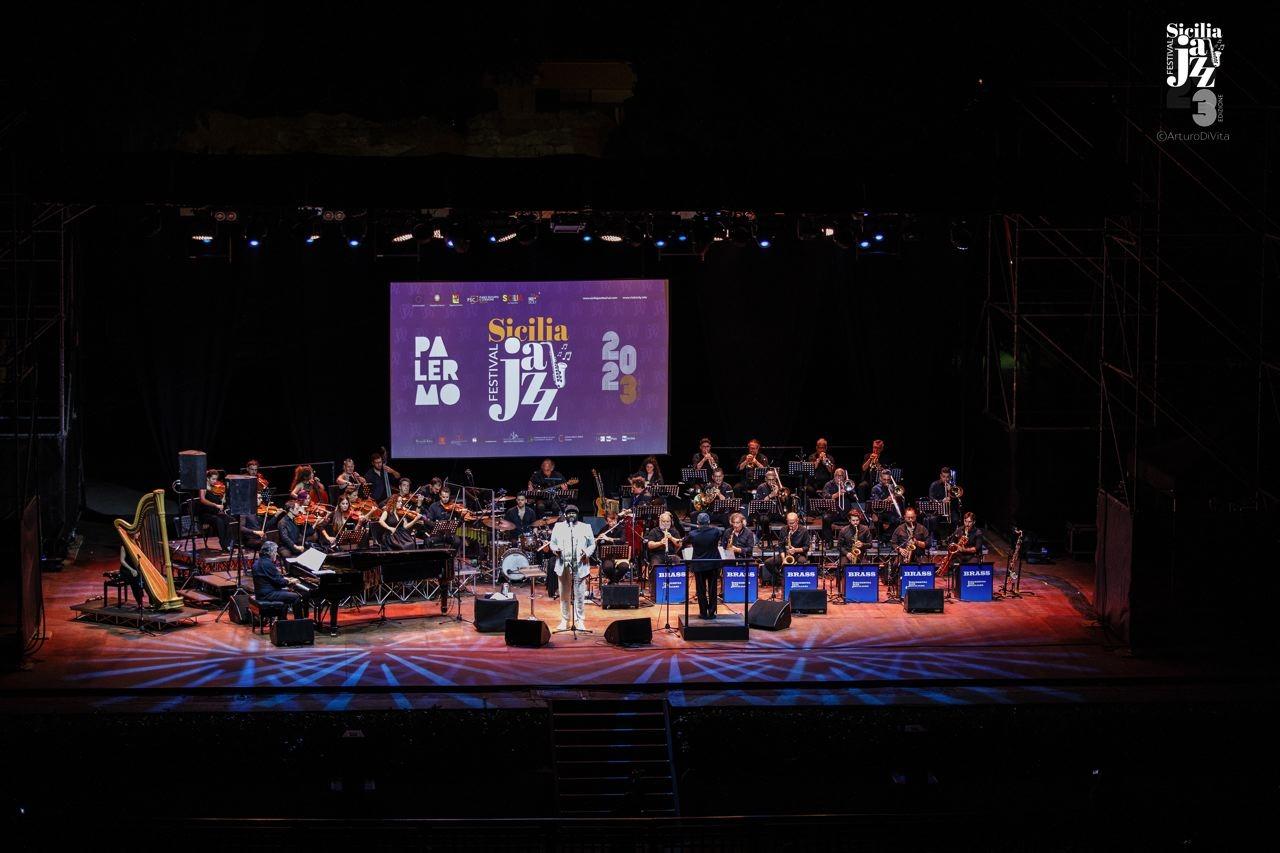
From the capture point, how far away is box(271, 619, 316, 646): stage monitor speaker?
57.2 ft

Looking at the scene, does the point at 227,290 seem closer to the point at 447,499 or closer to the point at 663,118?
the point at 447,499

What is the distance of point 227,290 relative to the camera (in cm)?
2364

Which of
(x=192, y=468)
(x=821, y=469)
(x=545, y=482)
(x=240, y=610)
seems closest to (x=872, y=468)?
(x=821, y=469)

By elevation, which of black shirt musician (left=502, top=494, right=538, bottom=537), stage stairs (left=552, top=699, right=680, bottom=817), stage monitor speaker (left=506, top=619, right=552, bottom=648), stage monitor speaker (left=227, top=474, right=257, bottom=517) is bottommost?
stage stairs (left=552, top=699, right=680, bottom=817)

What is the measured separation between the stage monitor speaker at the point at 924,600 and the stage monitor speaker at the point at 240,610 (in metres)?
8.02

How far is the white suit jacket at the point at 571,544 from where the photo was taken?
17.8 meters

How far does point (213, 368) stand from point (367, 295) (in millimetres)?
2585

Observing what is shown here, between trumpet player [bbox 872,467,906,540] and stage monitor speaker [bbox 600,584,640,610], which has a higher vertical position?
trumpet player [bbox 872,467,906,540]

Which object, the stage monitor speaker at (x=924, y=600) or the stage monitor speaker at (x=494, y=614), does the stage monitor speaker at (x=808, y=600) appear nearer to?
the stage monitor speaker at (x=924, y=600)

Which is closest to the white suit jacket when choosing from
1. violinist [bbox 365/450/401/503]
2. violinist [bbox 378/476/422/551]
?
violinist [bbox 378/476/422/551]

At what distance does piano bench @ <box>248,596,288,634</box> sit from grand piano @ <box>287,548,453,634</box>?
479mm

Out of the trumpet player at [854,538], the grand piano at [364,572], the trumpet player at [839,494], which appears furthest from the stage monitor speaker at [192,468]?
the trumpet player at [854,538]

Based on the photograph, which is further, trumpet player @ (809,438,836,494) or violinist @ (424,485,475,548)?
trumpet player @ (809,438,836,494)

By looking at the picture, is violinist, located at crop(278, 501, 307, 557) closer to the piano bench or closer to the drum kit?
the piano bench
